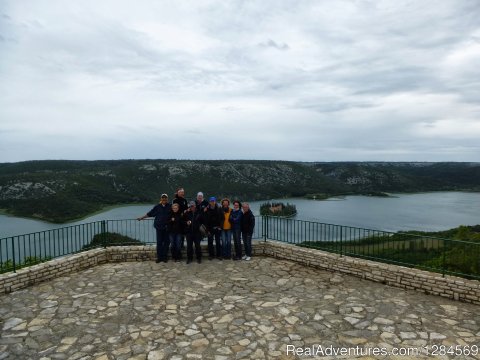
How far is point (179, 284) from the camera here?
21.8 feet

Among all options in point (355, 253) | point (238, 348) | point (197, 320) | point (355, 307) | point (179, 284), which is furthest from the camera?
point (355, 253)

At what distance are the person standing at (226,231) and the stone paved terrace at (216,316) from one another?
3.54 feet

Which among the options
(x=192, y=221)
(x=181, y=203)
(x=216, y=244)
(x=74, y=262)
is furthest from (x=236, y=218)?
(x=74, y=262)

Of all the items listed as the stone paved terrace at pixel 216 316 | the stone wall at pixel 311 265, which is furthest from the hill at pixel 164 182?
the stone paved terrace at pixel 216 316

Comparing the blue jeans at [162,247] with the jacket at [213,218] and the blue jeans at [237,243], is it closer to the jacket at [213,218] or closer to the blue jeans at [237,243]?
the jacket at [213,218]

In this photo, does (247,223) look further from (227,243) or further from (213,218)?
(213,218)

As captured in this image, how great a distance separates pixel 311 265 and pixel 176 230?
9.71 ft

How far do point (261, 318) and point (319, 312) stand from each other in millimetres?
886

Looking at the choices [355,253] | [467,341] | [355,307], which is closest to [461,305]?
[467,341]

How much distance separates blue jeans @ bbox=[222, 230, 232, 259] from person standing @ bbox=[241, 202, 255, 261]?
33 cm

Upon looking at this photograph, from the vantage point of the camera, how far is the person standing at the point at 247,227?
8.20m

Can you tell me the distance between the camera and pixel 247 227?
8273mm

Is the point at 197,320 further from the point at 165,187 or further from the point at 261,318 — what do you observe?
the point at 165,187

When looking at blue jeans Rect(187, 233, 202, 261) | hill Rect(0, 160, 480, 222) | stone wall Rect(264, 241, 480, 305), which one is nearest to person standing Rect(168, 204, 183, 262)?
blue jeans Rect(187, 233, 202, 261)
